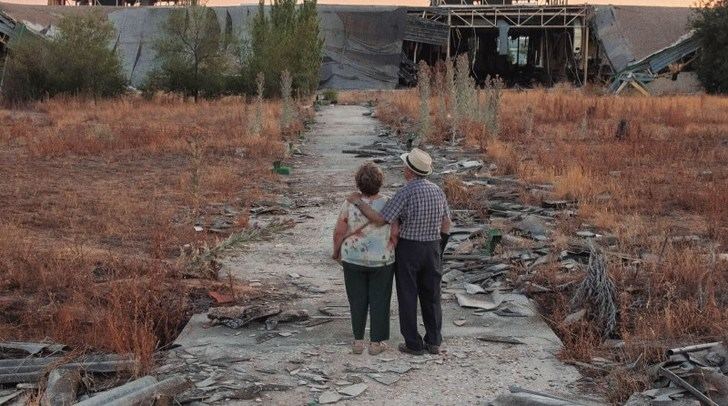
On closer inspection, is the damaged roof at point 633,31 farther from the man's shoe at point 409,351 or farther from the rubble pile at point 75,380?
the rubble pile at point 75,380

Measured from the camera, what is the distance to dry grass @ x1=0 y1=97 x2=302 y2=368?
6375mm

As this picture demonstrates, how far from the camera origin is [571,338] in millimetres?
6047

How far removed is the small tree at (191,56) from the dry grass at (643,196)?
11.4 metres

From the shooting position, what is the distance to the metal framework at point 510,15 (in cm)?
4519

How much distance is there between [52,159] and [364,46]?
104ft

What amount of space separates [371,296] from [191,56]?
1296 inches

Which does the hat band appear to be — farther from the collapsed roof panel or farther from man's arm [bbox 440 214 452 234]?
the collapsed roof panel

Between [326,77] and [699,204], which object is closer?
[699,204]

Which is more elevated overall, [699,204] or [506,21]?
[506,21]

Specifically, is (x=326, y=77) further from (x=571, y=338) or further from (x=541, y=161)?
(x=571, y=338)

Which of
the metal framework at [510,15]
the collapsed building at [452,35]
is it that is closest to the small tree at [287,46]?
the collapsed building at [452,35]

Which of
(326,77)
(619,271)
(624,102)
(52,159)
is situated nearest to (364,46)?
(326,77)

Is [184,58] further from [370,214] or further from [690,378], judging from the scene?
[690,378]

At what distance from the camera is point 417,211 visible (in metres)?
5.77
